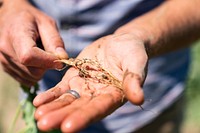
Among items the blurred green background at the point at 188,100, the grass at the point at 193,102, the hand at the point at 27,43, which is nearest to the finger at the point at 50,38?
the hand at the point at 27,43

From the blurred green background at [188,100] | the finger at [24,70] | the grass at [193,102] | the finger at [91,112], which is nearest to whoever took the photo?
the finger at [91,112]

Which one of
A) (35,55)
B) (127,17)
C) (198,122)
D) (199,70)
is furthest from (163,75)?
(199,70)

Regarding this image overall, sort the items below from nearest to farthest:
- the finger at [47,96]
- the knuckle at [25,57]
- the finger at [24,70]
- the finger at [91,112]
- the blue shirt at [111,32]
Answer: the finger at [91,112] < the finger at [47,96] < the knuckle at [25,57] < the finger at [24,70] < the blue shirt at [111,32]

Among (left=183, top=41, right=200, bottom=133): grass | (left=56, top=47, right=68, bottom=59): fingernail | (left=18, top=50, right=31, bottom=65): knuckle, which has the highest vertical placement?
(left=18, top=50, right=31, bottom=65): knuckle

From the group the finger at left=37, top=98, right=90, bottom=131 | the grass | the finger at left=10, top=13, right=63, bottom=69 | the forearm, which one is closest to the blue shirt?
the forearm

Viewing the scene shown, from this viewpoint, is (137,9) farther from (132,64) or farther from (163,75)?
(132,64)

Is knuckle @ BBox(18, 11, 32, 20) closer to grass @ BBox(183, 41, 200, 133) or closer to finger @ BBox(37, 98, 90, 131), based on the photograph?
finger @ BBox(37, 98, 90, 131)

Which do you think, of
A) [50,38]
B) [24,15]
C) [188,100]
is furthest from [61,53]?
[188,100]

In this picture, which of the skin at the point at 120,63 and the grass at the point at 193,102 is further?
the grass at the point at 193,102

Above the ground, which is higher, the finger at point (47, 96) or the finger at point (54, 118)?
the finger at point (54, 118)

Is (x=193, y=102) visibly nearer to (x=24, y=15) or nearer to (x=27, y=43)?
(x=24, y=15)

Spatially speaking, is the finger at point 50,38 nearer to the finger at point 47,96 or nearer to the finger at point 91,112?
the finger at point 47,96
